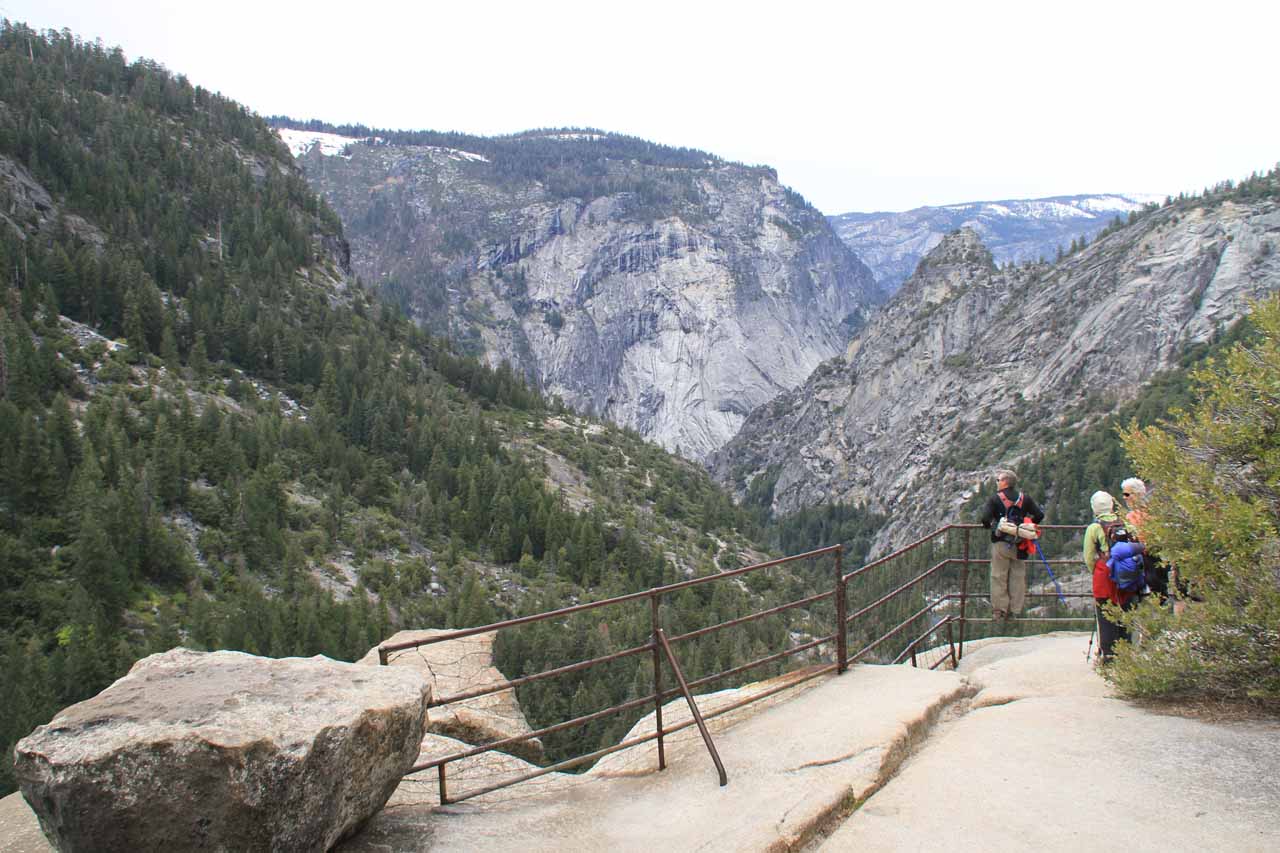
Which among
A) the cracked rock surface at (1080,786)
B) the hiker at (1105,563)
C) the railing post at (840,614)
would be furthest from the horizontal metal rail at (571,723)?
the hiker at (1105,563)

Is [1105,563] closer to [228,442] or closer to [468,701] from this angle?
[468,701]

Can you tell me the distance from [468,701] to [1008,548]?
9911 millimetres

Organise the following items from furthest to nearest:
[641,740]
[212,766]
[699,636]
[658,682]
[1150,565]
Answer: [699,636] → [1150,565] → [658,682] → [641,740] → [212,766]

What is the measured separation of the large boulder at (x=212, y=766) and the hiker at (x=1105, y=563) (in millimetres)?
7172

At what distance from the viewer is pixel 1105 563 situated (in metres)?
8.35

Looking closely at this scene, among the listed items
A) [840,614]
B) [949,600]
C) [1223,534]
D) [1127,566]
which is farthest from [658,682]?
[949,600]

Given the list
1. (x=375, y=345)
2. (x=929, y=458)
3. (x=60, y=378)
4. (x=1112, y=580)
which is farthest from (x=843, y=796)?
(x=929, y=458)

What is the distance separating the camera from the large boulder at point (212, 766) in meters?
4.61

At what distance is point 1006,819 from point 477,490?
61064 millimetres

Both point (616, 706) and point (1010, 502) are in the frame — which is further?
point (1010, 502)

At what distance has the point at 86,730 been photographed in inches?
191

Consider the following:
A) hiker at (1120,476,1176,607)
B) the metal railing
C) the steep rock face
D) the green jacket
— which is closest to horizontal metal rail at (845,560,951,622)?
the metal railing

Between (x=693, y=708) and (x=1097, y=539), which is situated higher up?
(x=1097, y=539)

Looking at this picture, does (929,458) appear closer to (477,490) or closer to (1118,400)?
(1118,400)
